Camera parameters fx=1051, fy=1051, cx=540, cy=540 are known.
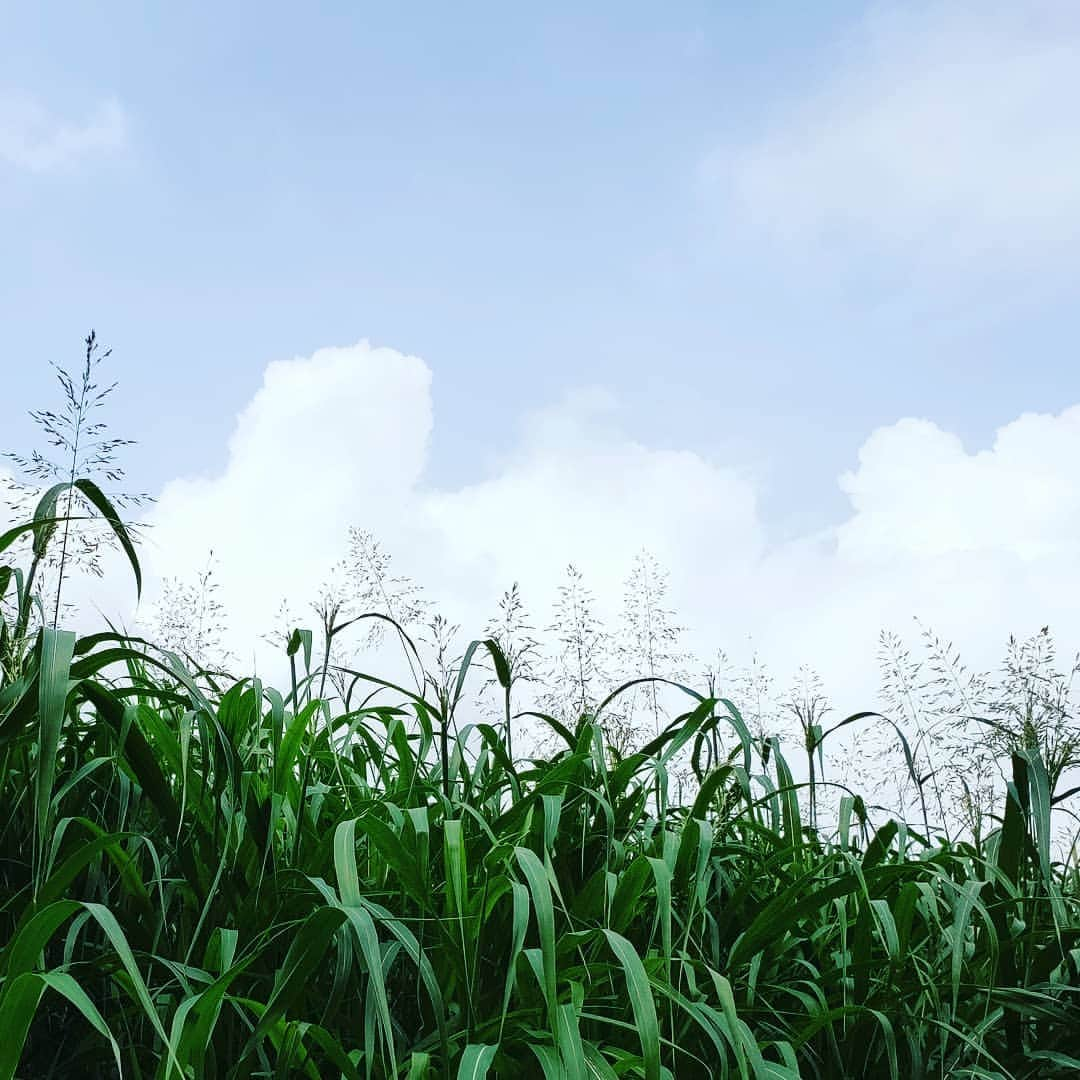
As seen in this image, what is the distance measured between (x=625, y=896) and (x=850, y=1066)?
376 mm

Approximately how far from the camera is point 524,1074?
3.35 ft

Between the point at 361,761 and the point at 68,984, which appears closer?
the point at 68,984

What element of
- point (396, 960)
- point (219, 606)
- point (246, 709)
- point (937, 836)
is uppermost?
point (219, 606)

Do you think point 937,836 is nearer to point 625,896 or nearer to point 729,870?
point 729,870

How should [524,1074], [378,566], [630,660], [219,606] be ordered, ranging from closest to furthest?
[524,1074], [219,606], [378,566], [630,660]

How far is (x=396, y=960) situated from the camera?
3.86ft

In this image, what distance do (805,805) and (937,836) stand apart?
31 centimetres

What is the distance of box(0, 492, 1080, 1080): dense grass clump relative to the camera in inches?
36.6

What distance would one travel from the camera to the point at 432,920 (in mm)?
970

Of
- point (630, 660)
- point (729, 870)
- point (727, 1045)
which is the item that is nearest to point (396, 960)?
point (727, 1045)

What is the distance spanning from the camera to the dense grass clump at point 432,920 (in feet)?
3.05

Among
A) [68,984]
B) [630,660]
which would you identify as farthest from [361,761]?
[630,660]

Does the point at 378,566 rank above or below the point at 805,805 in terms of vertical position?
above

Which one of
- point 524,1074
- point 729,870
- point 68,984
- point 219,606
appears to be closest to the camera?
point 68,984
